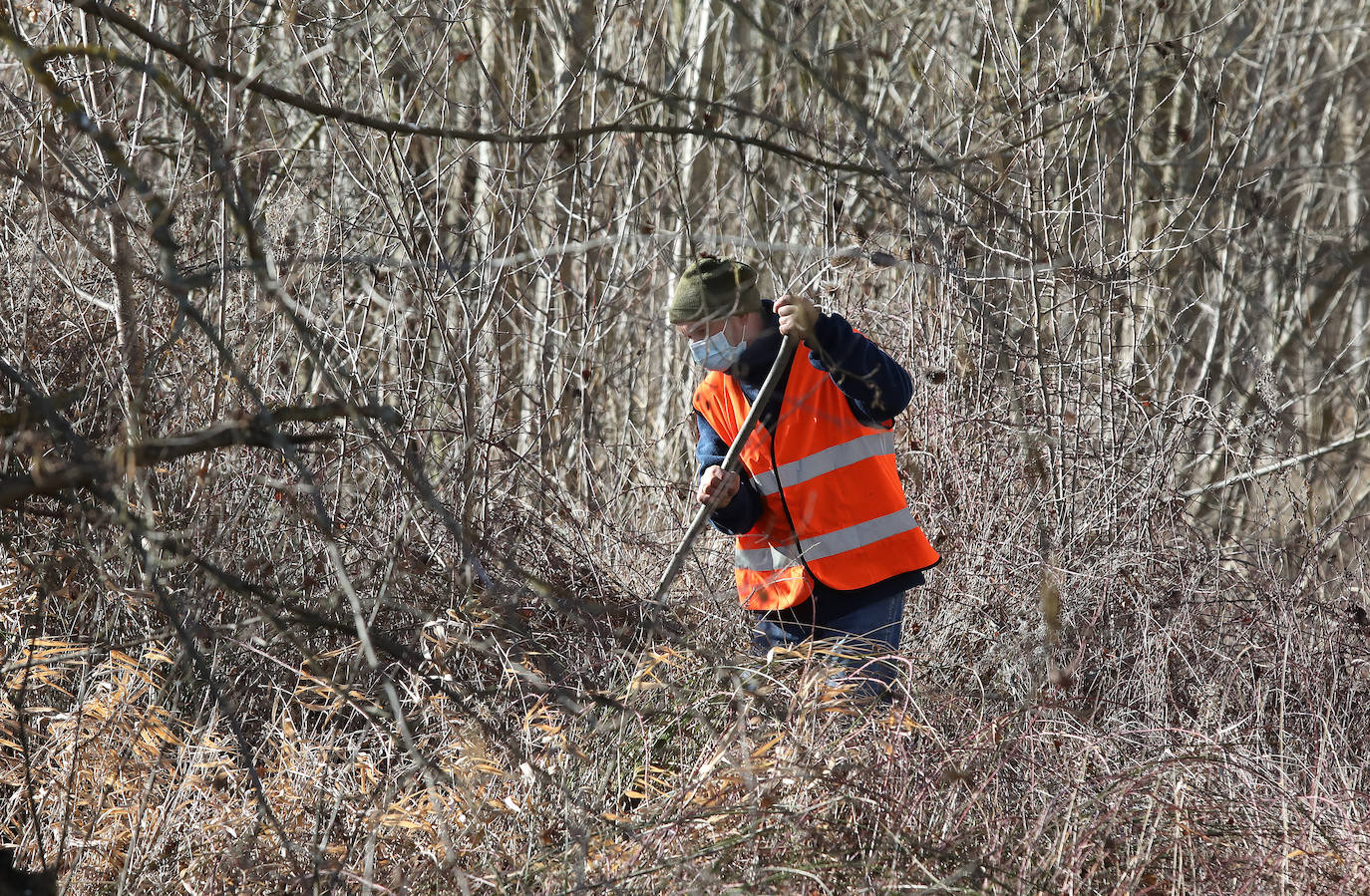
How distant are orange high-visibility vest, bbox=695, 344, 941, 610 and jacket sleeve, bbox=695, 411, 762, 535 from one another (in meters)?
0.05

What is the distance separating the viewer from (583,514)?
4.90 metres

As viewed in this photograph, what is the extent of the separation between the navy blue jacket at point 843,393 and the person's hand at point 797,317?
0.46ft

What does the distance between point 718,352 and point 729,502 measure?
452 millimetres

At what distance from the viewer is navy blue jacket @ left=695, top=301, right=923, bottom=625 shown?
3.20m

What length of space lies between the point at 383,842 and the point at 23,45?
1837mm

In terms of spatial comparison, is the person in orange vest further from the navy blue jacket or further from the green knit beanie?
the green knit beanie

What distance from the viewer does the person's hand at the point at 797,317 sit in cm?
262

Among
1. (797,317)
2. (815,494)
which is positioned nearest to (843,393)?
(815,494)

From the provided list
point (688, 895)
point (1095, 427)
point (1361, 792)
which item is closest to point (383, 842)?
point (688, 895)

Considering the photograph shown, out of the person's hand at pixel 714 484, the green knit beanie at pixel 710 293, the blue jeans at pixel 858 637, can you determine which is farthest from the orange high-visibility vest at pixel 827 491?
the green knit beanie at pixel 710 293

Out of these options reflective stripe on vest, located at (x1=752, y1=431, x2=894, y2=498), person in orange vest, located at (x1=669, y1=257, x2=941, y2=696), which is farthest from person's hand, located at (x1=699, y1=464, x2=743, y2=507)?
reflective stripe on vest, located at (x1=752, y1=431, x2=894, y2=498)

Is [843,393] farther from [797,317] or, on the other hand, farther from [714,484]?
[797,317]

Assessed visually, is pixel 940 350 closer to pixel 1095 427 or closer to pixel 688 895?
pixel 1095 427

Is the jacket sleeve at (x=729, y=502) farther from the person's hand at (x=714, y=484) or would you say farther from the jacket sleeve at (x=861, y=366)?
the jacket sleeve at (x=861, y=366)
